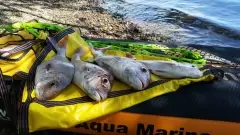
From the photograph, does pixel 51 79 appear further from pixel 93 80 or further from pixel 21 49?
pixel 21 49

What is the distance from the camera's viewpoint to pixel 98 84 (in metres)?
2.92

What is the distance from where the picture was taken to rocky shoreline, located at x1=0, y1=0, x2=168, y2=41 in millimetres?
6770

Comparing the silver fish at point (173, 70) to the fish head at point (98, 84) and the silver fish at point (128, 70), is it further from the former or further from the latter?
the fish head at point (98, 84)

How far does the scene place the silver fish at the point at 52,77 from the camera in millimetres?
2938

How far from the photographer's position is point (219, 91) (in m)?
2.98

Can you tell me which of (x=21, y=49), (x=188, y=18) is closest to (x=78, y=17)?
(x=188, y=18)

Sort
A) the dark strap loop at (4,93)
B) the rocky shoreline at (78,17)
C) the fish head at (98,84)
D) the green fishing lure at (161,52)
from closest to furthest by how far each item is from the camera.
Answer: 1. the fish head at (98,84)
2. the dark strap loop at (4,93)
3. the green fishing lure at (161,52)
4. the rocky shoreline at (78,17)

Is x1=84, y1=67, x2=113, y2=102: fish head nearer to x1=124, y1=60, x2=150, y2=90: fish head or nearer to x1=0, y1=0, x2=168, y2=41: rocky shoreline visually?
x1=124, y1=60, x2=150, y2=90: fish head

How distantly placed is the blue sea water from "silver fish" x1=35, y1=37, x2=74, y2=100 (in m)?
4.13

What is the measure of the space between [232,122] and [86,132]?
1198mm

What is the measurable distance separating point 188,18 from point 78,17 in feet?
9.46

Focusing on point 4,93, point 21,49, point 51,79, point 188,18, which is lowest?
point 188,18

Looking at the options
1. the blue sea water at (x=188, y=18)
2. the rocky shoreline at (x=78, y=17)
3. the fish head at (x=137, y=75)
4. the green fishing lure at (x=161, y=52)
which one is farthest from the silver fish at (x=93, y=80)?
the blue sea water at (x=188, y=18)

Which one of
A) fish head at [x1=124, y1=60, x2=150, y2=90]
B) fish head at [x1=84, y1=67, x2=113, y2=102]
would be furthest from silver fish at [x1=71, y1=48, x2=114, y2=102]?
fish head at [x1=124, y1=60, x2=150, y2=90]
